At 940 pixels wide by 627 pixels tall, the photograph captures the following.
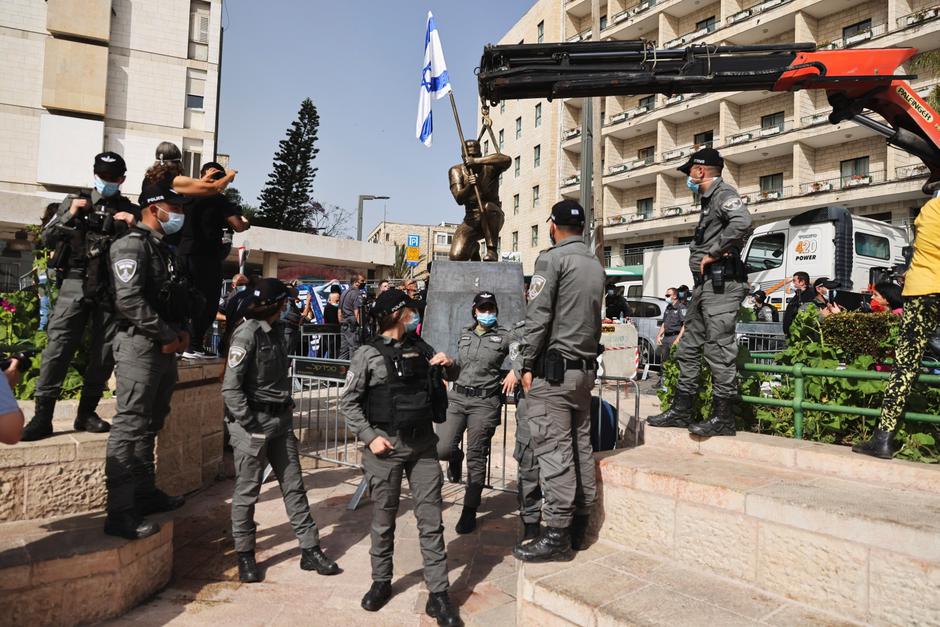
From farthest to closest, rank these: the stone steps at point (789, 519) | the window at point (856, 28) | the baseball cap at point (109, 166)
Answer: the window at point (856, 28) → the baseball cap at point (109, 166) → the stone steps at point (789, 519)

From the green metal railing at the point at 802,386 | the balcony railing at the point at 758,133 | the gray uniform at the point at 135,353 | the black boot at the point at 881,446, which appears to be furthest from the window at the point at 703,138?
the gray uniform at the point at 135,353

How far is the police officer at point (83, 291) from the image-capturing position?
12.1ft

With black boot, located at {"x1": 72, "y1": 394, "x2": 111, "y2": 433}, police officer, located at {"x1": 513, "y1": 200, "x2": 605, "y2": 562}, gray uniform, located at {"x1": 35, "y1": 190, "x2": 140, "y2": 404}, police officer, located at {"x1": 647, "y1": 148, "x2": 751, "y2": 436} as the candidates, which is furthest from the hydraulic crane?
black boot, located at {"x1": 72, "y1": 394, "x2": 111, "y2": 433}

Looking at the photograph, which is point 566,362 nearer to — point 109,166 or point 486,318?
point 486,318

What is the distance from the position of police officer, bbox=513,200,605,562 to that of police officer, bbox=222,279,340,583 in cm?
147

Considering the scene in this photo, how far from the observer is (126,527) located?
130 inches

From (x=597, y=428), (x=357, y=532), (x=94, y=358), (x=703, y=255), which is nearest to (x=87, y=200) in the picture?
(x=94, y=358)

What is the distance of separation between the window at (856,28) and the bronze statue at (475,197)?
77.3 ft

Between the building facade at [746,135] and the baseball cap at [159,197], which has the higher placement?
the building facade at [746,135]

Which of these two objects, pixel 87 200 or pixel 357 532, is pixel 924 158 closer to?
pixel 357 532

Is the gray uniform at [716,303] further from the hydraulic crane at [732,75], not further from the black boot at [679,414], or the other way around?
the hydraulic crane at [732,75]

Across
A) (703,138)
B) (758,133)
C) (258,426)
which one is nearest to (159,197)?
(258,426)

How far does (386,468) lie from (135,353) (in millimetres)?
1653

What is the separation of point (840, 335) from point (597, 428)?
2077 millimetres
